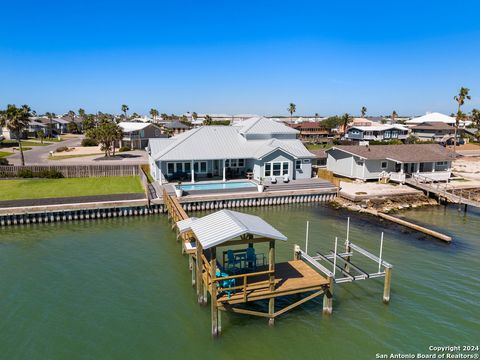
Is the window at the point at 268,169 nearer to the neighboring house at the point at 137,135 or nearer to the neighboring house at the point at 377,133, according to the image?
the neighboring house at the point at 137,135

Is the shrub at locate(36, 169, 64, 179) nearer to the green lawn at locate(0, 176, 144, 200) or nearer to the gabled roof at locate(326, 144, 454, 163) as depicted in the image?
the green lawn at locate(0, 176, 144, 200)

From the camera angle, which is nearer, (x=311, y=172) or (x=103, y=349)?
(x=103, y=349)

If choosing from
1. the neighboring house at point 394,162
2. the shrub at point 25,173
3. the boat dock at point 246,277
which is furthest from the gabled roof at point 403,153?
the shrub at point 25,173

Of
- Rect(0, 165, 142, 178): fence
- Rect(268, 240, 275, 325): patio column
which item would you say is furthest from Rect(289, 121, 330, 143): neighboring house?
Rect(268, 240, 275, 325): patio column

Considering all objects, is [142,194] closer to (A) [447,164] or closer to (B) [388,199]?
(B) [388,199]

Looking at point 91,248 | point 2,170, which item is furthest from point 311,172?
point 2,170

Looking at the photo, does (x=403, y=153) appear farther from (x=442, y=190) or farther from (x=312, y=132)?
(x=312, y=132)

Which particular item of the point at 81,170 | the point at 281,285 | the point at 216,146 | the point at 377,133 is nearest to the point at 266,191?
the point at 216,146
